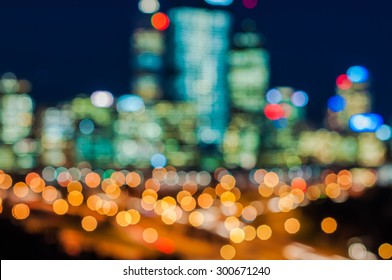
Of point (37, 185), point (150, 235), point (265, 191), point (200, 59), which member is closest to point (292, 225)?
point (150, 235)

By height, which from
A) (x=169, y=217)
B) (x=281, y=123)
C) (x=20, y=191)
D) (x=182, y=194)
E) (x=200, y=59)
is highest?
(x=200, y=59)

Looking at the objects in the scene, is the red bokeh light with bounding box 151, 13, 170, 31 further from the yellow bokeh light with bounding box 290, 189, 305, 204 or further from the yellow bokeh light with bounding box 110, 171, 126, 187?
the yellow bokeh light with bounding box 290, 189, 305, 204

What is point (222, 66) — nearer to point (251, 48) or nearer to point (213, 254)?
→ point (251, 48)

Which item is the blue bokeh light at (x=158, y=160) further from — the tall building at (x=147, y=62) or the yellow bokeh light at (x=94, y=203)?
the yellow bokeh light at (x=94, y=203)

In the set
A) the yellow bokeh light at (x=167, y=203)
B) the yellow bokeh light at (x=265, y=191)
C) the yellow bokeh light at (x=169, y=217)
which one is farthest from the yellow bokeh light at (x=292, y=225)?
the yellow bokeh light at (x=265, y=191)

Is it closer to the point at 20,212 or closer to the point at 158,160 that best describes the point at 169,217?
the point at 20,212

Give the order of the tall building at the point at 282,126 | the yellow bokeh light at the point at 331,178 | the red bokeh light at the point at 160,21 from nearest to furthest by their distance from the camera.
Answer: the yellow bokeh light at the point at 331,178, the tall building at the point at 282,126, the red bokeh light at the point at 160,21
